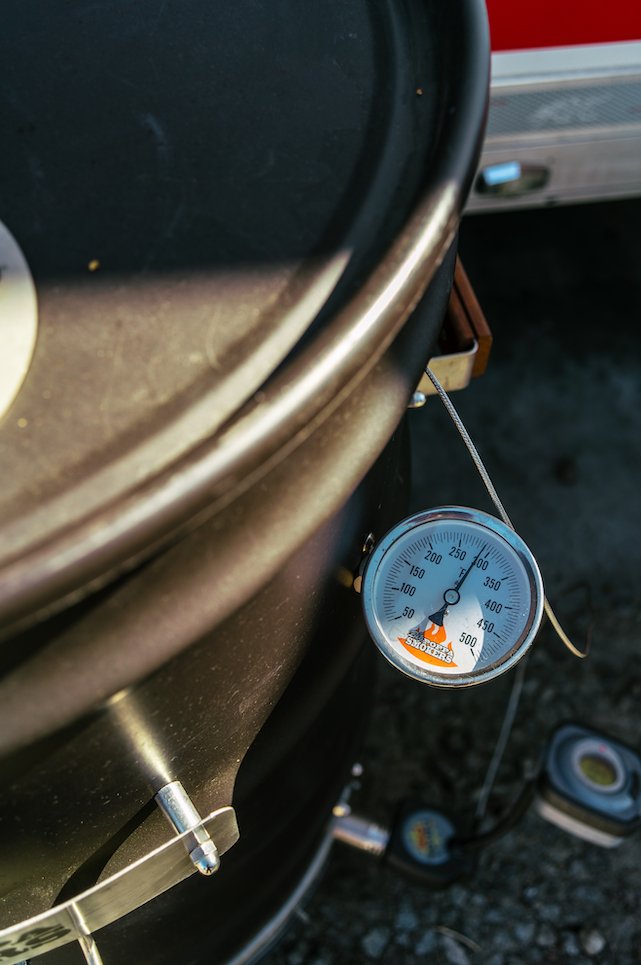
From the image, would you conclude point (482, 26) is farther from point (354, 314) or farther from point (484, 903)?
point (484, 903)

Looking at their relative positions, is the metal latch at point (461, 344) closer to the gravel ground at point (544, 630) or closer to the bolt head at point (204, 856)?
the bolt head at point (204, 856)

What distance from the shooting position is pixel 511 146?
A: 293 centimetres

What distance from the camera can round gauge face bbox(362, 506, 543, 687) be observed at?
1.40m

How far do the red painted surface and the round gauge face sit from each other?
5.74ft

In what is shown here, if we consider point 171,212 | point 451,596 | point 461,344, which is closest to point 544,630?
point 461,344

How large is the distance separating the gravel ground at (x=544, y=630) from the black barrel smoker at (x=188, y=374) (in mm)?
1571

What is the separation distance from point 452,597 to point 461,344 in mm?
570

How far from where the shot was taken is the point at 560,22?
8.64 feet

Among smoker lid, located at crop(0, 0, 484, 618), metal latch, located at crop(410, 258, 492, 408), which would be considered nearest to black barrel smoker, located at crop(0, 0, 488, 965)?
smoker lid, located at crop(0, 0, 484, 618)

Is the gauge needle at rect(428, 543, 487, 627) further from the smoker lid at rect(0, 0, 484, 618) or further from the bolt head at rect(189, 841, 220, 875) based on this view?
the smoker lid at rect(0, 0, 484, 618)

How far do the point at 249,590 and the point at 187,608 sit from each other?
8 centimetres

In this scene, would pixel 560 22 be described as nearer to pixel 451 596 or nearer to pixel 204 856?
pixel 451 596

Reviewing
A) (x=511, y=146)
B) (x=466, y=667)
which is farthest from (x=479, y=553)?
(x=511, y=146)

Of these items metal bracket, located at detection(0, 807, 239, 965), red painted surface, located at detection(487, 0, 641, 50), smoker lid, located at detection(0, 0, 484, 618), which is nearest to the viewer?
smoker lid, located at detection(0, 0, 484, 618)
